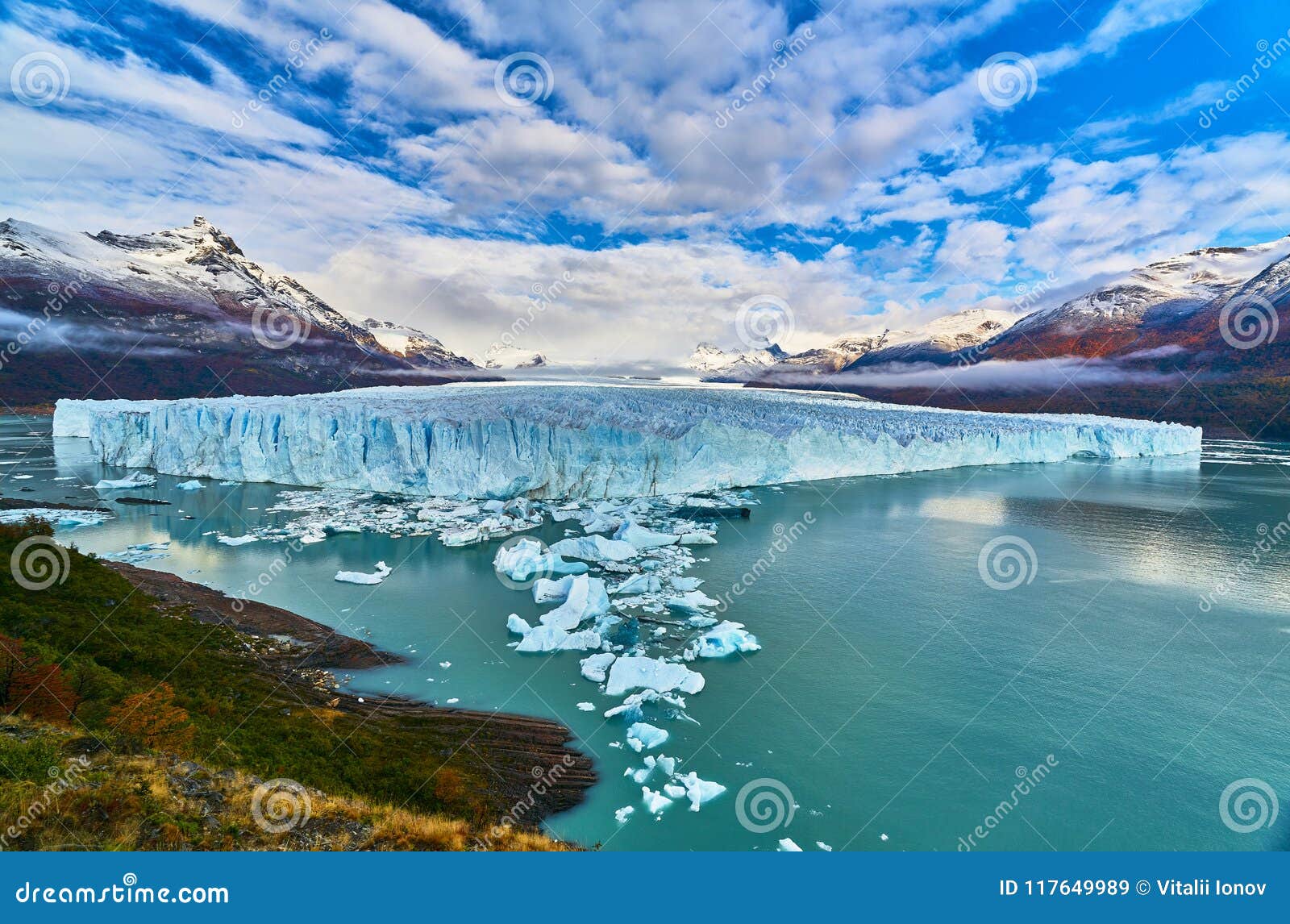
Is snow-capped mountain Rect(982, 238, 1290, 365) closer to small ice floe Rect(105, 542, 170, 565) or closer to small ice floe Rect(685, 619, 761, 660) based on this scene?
small ice floe Rect(685, 619, 761, 660)

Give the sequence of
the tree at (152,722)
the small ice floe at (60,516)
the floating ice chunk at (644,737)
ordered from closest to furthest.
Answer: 1. the tree at (152,722)
2. the floating ice chunk at (644,737)
3. the small ice floe at (60,516)

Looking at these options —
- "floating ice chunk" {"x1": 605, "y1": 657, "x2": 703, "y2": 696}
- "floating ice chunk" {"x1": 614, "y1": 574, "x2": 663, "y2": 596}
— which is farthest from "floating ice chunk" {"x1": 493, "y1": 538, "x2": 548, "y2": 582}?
"floating ice chunk" {"x1": 605, "y1": 657, "x2": 703, "y2": 696}

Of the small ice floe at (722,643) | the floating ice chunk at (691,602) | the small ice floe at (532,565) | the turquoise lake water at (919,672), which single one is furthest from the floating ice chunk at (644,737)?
the small ice floe at (532,565)

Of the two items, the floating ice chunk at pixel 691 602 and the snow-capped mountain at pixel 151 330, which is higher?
the snow-capped mountain at pixel 151 330

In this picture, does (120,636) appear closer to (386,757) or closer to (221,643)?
(221,643)

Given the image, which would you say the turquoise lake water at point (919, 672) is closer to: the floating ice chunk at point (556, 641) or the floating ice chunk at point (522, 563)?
the floating ice chunk at point (556, 641)

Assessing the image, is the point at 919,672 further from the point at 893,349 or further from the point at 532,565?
the point at 893,349
